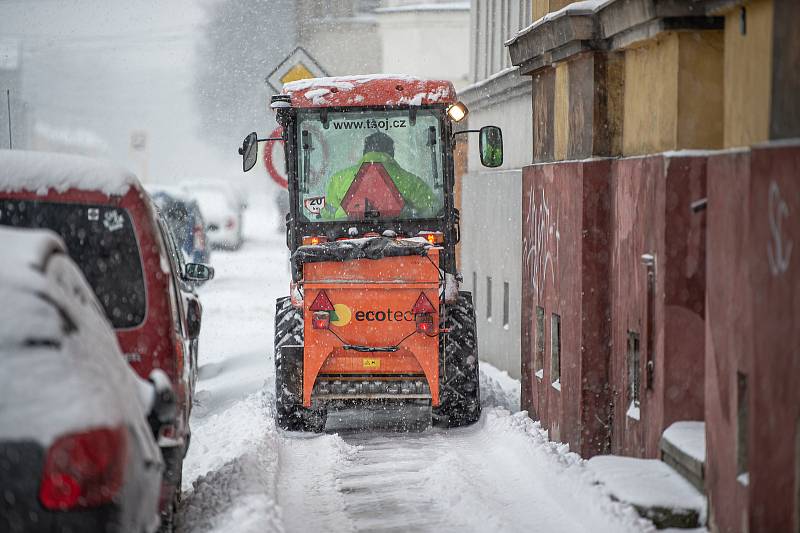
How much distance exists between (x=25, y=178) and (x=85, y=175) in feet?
0.94

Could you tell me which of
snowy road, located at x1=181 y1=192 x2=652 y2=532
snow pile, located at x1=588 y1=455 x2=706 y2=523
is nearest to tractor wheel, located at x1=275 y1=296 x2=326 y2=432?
snowy road, located at x1=181 y1=192 x2=652 y2=532

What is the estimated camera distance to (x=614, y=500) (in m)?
7.14

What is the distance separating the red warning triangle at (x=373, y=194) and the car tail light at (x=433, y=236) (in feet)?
0.95

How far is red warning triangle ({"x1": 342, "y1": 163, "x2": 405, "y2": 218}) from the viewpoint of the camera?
37.7ft

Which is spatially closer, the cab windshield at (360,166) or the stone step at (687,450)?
the stone step at (687,450)

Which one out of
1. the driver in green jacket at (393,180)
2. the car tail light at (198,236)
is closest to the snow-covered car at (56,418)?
the driver in green jacket at (393,180)

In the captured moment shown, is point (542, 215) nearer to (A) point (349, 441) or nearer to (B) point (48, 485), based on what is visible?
(A) point (349, 441)

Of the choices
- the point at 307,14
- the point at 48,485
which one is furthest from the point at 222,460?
the point at 307,14

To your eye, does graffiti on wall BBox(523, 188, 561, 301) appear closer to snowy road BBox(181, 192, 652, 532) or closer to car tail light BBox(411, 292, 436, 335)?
car tail light BBox(411, 292, 436, 335)

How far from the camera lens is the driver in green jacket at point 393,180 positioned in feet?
37.6

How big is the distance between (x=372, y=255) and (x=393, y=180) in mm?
1737

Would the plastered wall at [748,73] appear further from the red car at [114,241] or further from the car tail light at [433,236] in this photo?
the car tail light at [433,236]

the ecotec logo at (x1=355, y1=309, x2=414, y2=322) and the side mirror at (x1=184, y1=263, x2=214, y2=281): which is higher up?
the side mirror at (x1=184, y1=263, x2=214, y2=281)

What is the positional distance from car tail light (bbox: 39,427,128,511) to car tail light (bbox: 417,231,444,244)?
697cm
